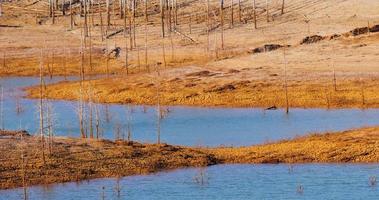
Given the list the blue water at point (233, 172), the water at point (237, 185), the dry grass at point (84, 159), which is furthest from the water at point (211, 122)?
the water at point (237, 185)

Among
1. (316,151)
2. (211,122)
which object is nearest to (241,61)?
Answer: (211,122)

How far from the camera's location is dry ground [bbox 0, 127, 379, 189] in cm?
3450

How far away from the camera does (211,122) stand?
50.7 m

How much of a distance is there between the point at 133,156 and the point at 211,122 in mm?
14139

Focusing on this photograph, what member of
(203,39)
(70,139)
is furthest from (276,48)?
(70,139)

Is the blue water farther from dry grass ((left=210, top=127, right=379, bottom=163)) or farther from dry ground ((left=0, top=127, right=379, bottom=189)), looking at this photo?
dry grass ((left=210, top=127, right=379, bottom=163))

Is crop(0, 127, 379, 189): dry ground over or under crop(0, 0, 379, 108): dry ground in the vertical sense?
under

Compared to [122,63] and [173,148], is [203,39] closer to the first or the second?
[122,63]

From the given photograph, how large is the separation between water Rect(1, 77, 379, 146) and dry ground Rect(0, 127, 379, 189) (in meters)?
4.06

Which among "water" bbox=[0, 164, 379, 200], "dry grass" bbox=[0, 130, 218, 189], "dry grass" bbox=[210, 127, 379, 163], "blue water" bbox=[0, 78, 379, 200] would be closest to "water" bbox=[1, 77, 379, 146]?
"blue water" bbox=[0, 78, 379, 200]

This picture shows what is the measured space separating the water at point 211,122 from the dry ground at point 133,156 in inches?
160

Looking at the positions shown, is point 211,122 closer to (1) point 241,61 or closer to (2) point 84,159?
(2) point 84,159

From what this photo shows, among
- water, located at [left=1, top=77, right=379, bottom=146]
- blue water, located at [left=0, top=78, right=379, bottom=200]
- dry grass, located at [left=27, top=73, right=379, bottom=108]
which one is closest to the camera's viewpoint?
blue water, located at [left=0, top=78, right=379, bottom=200]

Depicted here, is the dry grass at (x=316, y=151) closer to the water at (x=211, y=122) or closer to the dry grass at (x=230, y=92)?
the water at (x=211, y=122)
